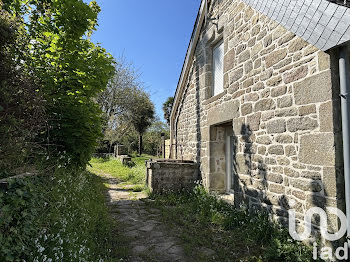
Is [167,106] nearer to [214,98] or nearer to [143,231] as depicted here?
[214,98]

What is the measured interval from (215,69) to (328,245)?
15.9ft

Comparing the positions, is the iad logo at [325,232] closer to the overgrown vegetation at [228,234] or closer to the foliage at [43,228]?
the overgrown vegetation at [228,234]

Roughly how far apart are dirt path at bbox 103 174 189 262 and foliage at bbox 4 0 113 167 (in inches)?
65.8

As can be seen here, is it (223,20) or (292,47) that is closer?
(292,47)

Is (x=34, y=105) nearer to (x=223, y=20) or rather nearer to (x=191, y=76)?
(x=223, y=20)

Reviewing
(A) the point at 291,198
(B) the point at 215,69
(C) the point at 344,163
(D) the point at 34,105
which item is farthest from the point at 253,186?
(D) the point at 34,105

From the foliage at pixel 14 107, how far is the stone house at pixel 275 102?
3.63 m

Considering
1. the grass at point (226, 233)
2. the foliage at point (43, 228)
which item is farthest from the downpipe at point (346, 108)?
the foliage at point (43, 228)

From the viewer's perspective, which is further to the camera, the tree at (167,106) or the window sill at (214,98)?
the tree at (167,106)

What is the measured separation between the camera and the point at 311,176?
3066 millimetres

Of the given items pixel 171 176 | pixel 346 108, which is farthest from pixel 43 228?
pixel 171 176

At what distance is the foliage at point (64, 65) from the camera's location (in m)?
4.30

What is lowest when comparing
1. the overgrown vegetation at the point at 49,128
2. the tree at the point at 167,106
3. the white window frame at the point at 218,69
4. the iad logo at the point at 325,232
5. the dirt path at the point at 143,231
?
the dirt path at the point at 143,231

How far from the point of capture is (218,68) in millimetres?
6242
